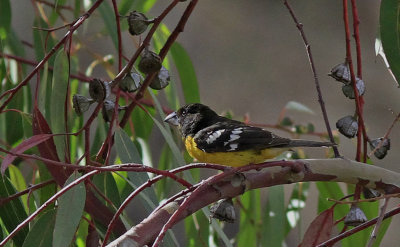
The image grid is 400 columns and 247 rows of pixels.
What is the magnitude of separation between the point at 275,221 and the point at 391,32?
58 cm

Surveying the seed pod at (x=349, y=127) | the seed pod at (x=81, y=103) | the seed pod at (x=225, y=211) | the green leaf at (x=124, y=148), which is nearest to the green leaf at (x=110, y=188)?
the green leaf at (x=124, y=148)

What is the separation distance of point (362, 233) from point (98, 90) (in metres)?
0.71

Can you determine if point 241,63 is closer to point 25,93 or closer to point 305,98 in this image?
point 305,98

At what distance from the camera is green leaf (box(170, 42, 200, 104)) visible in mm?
1950

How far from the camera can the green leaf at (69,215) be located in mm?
1196

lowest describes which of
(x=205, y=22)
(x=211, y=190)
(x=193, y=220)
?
(x=193, y=220)

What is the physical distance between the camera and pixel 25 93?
80.5 inches

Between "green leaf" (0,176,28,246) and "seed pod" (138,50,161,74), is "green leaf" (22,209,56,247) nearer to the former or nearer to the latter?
"green leaf" (0,176,28,246)

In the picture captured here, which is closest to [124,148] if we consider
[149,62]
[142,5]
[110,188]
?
[110,188]

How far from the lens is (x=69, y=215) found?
1.23 m

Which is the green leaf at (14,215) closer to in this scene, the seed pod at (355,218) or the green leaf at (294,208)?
the seed pod at (355,218)

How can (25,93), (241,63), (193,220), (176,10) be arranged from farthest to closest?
(241,63) → (176,10) → (25,93) → (193,220)

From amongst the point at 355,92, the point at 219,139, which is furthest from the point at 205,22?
the point at 355,92

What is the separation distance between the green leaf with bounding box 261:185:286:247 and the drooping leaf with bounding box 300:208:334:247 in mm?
414
